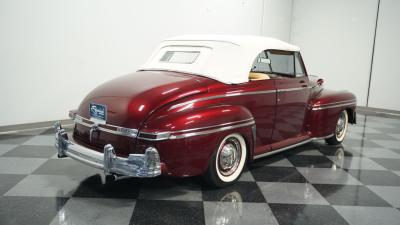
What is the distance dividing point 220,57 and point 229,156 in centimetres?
99

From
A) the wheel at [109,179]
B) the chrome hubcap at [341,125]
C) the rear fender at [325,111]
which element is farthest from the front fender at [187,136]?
the chrome hubcap at [341,125]

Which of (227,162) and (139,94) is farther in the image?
(227,162)

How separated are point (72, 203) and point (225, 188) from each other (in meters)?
1.36

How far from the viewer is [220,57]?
3.52 meters

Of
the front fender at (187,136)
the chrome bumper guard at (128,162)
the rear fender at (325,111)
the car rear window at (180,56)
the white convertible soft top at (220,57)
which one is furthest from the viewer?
the rear fender at (325,111)

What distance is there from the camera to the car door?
3904 mm

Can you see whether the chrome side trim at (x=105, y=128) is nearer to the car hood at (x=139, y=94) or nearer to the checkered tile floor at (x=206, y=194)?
the car hood at (x=139, y=94)

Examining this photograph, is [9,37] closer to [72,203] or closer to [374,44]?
[72,203]

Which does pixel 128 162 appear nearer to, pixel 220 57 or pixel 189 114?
pixel 189 114

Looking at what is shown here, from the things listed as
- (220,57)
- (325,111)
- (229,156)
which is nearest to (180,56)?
(220,57)

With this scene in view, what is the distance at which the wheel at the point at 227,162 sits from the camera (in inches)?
124

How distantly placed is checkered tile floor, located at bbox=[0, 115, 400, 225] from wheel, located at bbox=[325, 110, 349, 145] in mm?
566

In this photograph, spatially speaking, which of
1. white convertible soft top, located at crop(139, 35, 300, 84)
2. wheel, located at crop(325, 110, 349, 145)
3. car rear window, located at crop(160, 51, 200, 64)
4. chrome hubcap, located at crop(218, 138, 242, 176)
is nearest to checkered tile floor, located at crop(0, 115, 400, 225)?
chrome hubcap, located at crop(218, 138, 242, 176)

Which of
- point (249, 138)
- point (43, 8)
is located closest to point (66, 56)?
point (43, 8)
